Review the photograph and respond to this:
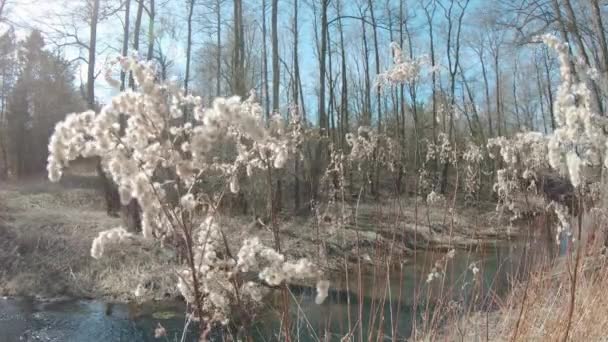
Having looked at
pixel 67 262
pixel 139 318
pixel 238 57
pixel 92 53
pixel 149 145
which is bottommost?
pixel 139 318

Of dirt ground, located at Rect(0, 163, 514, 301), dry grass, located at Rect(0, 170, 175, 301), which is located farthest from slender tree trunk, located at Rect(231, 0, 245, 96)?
dry grass, located at Rect(0, 170, 175, 301)

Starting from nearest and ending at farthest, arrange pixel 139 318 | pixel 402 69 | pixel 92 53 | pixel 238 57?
pixel 402 69
pixel 139 318
pixel 92 53
pixel 238 57

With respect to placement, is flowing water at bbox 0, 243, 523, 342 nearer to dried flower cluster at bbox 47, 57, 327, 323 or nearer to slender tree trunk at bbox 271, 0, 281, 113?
dried flower cluster at bbox 47, 57, 327, 323

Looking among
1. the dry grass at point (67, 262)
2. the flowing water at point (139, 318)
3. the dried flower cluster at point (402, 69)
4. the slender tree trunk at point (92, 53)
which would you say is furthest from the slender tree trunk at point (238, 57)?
the dried flower cluster at point (402, 69)

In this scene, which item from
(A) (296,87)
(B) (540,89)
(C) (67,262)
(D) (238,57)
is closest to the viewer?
(C) (67,262)

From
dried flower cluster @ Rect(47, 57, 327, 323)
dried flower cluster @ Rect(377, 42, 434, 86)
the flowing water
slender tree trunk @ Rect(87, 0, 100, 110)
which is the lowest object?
the flowing water

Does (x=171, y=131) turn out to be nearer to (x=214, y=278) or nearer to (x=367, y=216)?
(x=214, y=278)

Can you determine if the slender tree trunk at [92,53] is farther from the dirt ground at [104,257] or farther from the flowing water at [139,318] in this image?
the flowing water at [139,318]

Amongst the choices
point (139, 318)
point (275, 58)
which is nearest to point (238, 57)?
point (275, 58)

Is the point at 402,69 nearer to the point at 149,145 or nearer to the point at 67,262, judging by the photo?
the point at 149,145

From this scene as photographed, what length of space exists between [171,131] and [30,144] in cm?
2563

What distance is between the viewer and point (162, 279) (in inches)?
348

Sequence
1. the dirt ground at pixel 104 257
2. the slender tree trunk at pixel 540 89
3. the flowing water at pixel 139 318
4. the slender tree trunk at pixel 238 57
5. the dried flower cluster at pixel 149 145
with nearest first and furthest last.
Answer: the dried flower cluster at pixel 149 145
the flowing water at pixel 139 318
the dirt ground at pixel 104 257
the slender tree trunk at pixel 238 57
the slender tree trunk at pixel 540 89

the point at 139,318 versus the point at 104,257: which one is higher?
the point at 104,257
